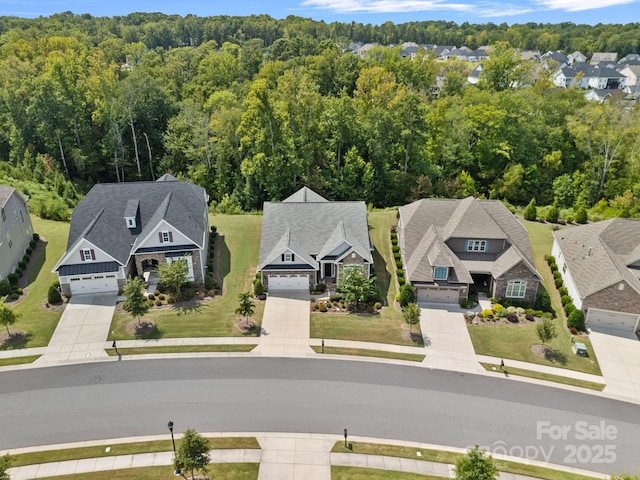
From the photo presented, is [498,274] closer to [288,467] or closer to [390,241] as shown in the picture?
[390,241]

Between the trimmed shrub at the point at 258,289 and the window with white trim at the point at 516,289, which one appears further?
the trimmed shrub at the point at 258,289

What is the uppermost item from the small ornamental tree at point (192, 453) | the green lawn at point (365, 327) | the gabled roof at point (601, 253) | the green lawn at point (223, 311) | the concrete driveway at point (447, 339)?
the gabled roof at point (601, 253)

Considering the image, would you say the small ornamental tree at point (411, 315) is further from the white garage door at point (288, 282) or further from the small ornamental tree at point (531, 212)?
the small ornamental tree at point (531, 212)

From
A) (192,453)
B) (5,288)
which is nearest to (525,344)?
(192,453)

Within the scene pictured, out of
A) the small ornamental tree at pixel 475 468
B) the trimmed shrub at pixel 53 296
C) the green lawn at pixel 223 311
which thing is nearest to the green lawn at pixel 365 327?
the green lawn at pixel 223 311

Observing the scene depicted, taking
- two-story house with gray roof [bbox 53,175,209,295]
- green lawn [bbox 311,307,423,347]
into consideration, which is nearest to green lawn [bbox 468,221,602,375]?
green lawn [bbox 311,307,423,347]

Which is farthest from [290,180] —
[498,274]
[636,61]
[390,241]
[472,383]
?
[636,61]
